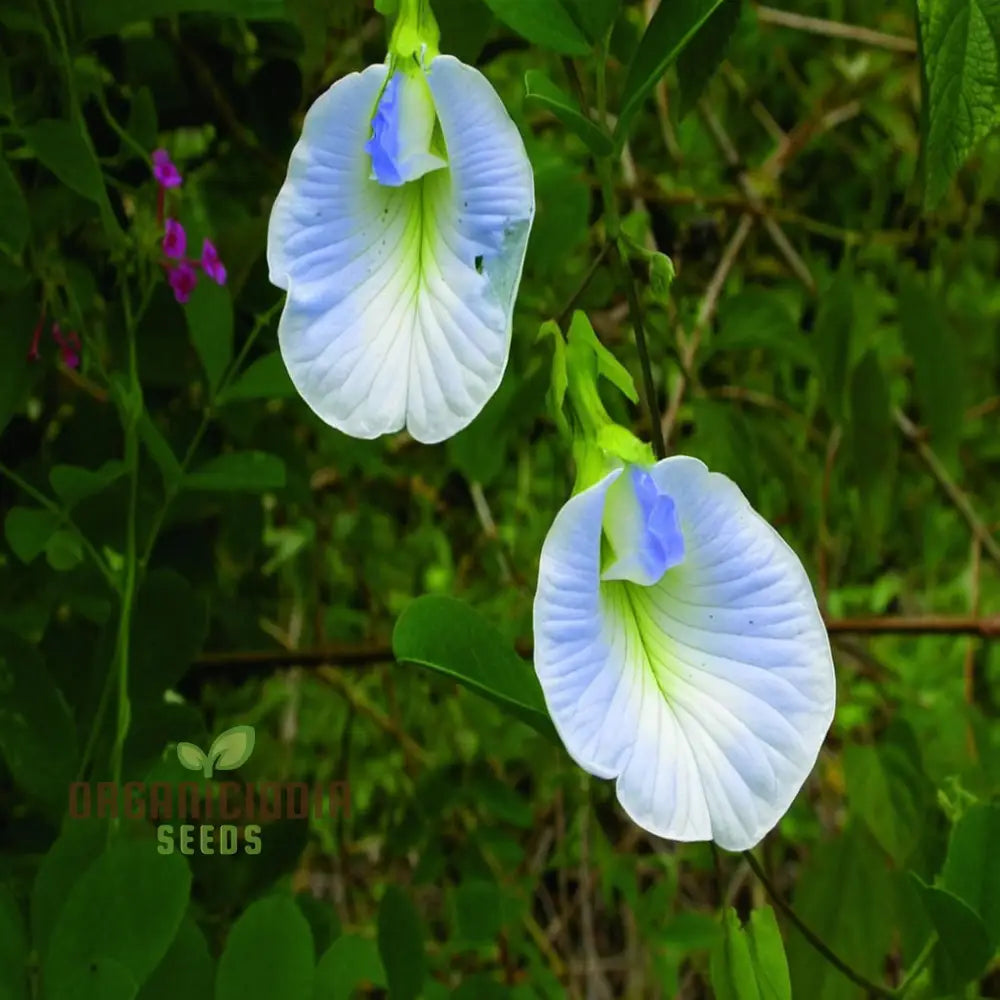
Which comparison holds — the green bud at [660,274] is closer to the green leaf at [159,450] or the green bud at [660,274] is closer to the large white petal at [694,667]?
the large white petal at [694,667]

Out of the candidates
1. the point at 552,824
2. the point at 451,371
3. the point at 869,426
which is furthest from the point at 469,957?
the point at 451,371

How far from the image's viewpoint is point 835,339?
0.68 meters

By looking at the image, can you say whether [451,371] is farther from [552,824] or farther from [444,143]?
[552,824]

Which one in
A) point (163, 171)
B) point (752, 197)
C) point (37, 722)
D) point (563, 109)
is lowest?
point (37, 722)

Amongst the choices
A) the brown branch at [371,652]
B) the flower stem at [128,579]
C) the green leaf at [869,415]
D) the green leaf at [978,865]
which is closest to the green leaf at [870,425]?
the green leaf at [869,415]

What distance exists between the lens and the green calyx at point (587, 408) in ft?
1.00

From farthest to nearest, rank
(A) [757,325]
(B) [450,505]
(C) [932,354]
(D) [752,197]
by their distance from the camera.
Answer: (B) [450,505] < (D) [752,197] < (C) [932,354] < (A) [757,325]

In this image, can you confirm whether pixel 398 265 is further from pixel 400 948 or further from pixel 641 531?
pixel 400 948

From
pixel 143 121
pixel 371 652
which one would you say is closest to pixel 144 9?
pixel 143 121

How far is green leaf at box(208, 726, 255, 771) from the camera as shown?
440 mm

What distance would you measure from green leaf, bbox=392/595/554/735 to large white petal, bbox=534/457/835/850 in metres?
0.02

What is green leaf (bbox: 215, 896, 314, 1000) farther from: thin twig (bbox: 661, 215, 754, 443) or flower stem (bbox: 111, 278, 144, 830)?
thin twig (bbox: 661, 215, 754, 443)

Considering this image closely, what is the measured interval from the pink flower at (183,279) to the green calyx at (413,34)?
0.20m

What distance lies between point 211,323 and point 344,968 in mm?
258
